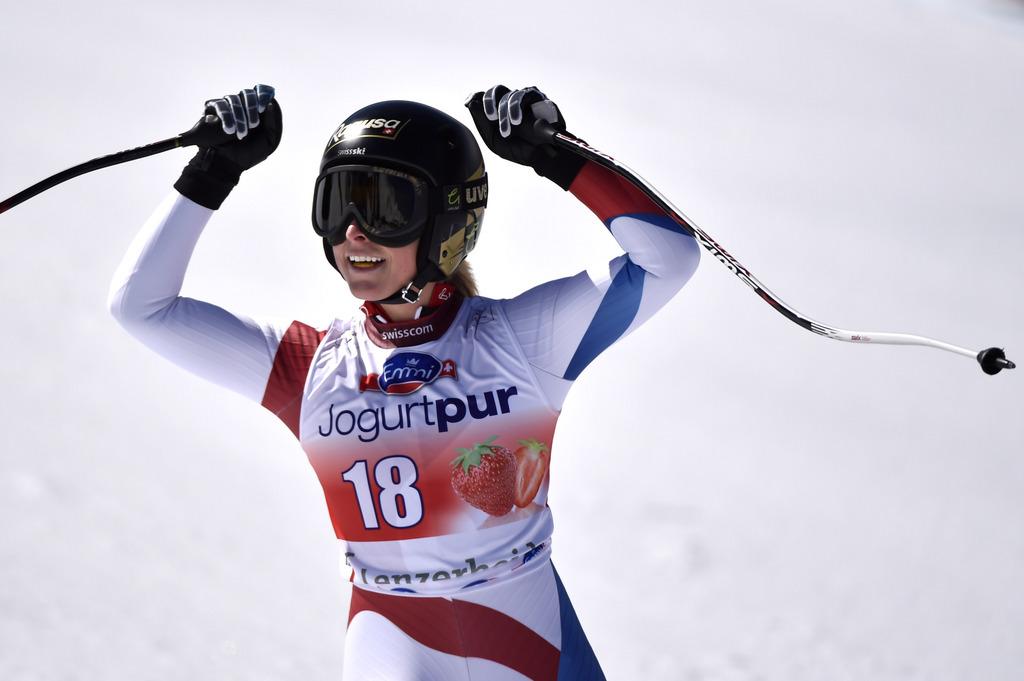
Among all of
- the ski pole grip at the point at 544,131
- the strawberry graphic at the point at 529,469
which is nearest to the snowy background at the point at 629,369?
the strawberry graphic at the point at 529,469

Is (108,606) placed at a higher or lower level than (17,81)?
lower

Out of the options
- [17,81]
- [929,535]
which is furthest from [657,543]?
[17,81]

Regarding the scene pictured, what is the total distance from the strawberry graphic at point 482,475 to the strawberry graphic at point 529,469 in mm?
41

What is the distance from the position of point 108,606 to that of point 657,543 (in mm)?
2182

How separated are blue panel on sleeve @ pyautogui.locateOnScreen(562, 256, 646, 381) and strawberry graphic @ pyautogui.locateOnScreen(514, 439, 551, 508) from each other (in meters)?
0.17

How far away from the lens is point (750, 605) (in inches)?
191

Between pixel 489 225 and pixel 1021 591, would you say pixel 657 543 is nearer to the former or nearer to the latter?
pixel 1021 591

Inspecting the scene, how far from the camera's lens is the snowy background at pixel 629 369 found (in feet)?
15.4

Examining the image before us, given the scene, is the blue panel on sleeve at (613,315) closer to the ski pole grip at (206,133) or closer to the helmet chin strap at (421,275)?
the helmet chin strap at (421,275)

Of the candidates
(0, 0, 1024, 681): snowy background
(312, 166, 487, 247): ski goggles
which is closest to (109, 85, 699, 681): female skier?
(312, 166, 487, 247): ski goggles

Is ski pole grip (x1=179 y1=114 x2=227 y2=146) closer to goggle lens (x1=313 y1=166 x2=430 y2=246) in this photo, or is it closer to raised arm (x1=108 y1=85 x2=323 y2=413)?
raised arm (x1=108 y1=85 x2=323 y2=413)

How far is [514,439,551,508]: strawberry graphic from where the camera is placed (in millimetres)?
2807

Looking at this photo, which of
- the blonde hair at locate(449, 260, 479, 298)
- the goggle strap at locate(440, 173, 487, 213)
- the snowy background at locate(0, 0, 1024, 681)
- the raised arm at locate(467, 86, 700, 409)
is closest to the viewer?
the raised arm at locate(467, 86, 700, 409)

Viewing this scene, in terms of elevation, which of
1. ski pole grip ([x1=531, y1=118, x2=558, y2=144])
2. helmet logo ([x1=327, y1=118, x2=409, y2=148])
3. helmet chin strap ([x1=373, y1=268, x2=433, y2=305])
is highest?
helmet logo ([x1=327, y1=118, x2=409, y2=148])
